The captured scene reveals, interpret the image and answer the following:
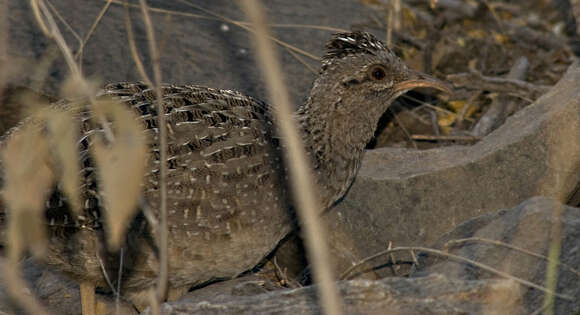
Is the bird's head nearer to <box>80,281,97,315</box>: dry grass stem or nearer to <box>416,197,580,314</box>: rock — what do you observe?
<box>416,197,580,314</box>: rock

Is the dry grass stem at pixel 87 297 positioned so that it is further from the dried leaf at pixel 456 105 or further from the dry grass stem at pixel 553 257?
the dried leaf at pixel 456 105

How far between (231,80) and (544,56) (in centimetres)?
288

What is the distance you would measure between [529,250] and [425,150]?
1.90m

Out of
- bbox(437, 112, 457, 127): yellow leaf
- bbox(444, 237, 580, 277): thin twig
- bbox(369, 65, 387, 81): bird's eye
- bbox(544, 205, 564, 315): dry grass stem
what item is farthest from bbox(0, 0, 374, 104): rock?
bbox(544, 205, 564, 315): dry grass stem

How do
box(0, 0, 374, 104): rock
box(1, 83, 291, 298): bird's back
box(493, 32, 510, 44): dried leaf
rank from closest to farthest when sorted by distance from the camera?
box(1, 83, 291, 298): bird's back → box(0, 0, 374, 104): rock → box(493, 32, 510, 44): dried leaf

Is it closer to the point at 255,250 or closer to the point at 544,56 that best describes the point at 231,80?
the point at 255,250

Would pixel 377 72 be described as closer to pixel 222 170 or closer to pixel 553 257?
pixel 222 170

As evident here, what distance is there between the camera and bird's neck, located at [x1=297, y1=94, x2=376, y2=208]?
4.55 metres

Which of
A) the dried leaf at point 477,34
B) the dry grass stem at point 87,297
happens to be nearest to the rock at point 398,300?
the dry grass stem at point 87,297

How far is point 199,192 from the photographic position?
4.14 m

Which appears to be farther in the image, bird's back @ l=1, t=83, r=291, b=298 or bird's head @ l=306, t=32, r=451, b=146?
bird's head @ l=306, t=32, r=451, b=146

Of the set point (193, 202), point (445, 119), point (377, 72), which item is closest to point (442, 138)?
point (445, 119)

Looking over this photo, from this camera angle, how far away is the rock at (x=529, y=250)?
Result: 323cm

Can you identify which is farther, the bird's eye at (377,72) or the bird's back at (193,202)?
the bird's eye at (377,72)
